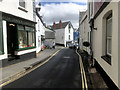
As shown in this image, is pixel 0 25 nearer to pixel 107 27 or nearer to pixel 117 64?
pixel 107 27

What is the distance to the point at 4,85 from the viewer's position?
4.73 m

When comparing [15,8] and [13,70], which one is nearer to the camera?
[13,70]

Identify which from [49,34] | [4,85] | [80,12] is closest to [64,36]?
[49,34]

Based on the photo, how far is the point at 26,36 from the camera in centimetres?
1073

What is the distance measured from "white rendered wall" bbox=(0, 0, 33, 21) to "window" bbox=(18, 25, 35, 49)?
1167mm

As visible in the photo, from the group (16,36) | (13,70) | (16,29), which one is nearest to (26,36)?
(16,36)

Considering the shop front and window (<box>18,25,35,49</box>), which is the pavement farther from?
window (<box>18,25,35,49</box>)

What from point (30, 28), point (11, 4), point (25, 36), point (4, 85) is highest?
point (11, 4)

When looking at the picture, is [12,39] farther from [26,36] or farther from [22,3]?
[22,3]

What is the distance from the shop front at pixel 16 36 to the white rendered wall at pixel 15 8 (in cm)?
39

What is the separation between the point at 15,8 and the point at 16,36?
7.83 ft

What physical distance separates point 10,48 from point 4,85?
16.5ft

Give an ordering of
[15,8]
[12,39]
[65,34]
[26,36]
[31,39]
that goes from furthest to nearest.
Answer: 1. [65,34]
2. [31,39]
3. [26,36]
4. [12,39]
5. [15,8]

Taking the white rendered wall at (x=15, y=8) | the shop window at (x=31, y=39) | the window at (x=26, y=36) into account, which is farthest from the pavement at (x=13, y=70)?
the white rendered wall at (x=15, y=8)
